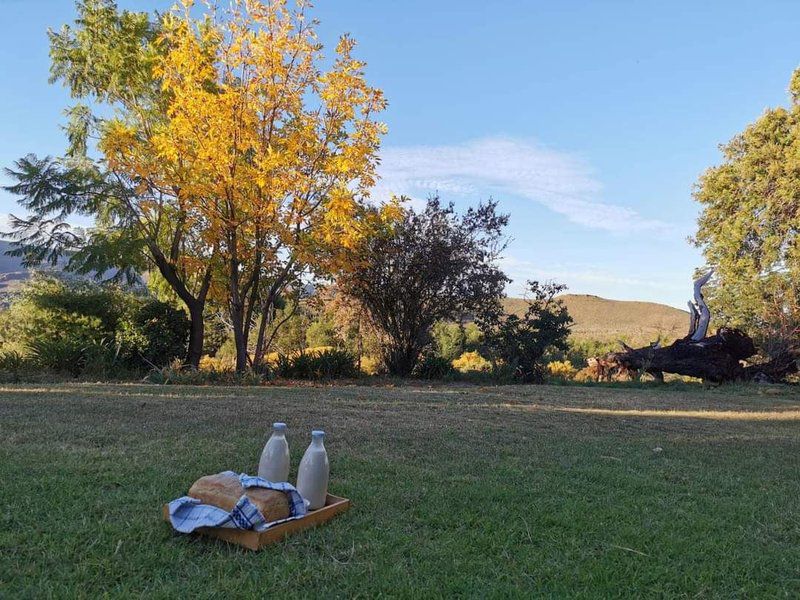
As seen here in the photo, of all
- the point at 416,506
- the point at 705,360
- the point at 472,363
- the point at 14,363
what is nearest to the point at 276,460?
the point at 416,506

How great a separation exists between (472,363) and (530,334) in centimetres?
278

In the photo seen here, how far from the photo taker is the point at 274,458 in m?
3.11

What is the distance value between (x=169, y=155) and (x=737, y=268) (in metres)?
17.1

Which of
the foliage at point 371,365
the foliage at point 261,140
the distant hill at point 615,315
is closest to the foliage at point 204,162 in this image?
the foliage at point 261,140

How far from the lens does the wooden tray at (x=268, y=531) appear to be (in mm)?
2562

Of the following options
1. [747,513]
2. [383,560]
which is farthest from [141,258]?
[747,513]

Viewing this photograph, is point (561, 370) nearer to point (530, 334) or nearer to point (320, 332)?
point (530, 334)

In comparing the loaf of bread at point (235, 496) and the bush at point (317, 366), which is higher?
the bush at point (317, 366)

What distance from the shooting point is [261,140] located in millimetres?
9758

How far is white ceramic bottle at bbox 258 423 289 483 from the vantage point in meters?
3.10

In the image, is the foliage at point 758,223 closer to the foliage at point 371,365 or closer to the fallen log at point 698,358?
the fallen log at point 698,358

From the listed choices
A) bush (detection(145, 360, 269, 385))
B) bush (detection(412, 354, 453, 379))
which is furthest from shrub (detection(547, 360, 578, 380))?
bush (detection(145, 360, 269, 385))

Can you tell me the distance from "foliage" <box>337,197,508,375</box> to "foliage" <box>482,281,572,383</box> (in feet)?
1.97

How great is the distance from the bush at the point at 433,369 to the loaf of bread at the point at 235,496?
1017 cm
